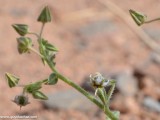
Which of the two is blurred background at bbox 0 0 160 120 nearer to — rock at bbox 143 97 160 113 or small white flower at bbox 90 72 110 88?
rock at bbox 143 97 160 113

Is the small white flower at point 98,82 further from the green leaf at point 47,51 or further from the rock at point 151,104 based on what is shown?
the rock at point 151,104

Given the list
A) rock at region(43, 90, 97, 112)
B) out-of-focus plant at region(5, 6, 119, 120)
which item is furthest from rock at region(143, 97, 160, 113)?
out-of-focus plant at region(5, 6, 119, 120)

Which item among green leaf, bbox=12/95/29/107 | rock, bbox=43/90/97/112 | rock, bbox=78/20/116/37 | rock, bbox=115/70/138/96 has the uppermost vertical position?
green leaf, bbox=12/95/29/107

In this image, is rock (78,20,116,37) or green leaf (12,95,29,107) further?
rock (78,20,116,37)

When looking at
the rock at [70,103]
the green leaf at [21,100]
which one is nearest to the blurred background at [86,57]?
the rock at [70,103]

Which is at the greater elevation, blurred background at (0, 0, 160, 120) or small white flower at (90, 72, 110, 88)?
small white flower at (90, 72, 110, 88)

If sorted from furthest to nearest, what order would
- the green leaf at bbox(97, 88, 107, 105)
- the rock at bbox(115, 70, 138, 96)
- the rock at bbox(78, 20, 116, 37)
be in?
1. the rock at bbox(78, 20, 116, 37)
2. the rock at bbox(115, 70, 138, 96)
3. the green leaf at bbox(97, 88, 107, 105)

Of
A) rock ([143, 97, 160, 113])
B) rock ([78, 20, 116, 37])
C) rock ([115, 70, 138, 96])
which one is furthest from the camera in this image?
rock ([78, 20, 116, 37])

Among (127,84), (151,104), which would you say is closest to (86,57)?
(127,84)

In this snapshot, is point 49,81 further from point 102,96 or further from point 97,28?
point 97,28
